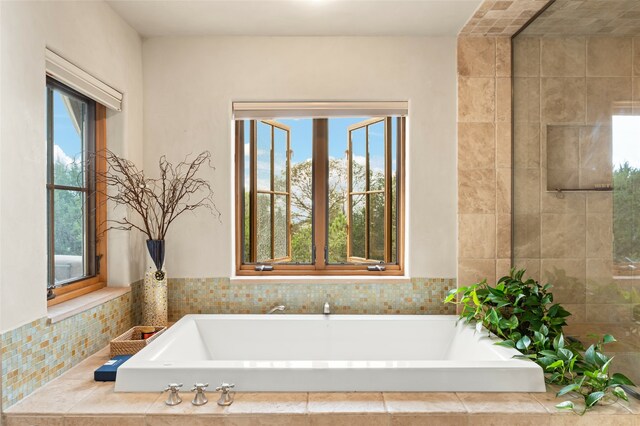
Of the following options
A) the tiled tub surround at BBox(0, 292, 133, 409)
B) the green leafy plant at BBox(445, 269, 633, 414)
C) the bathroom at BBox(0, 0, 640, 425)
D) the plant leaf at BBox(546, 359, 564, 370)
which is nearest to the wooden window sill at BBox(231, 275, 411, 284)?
the bathroom at BBox(0, 0, 640, 425)

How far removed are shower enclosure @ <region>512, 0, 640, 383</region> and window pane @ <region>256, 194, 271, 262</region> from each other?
159cm

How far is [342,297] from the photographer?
2.53m

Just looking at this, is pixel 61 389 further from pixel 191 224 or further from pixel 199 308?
pixel 191 224

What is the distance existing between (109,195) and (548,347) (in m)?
2.39

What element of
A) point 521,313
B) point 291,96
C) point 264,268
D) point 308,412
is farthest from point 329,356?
point 291,96

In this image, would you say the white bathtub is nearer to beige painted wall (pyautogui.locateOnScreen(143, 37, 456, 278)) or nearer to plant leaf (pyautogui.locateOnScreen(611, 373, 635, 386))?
plant leaf (pyautogui.locateOnScreen(611, 373, 635, 386))

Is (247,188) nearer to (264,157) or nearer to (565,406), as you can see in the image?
(264,157)

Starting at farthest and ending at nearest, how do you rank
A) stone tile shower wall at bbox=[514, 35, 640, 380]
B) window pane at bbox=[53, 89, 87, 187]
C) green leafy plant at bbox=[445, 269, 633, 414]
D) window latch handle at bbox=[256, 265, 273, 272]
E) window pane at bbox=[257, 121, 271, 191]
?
window pane at bbox=[257, 121, 271, 191]
window latch handle at bbox=[256, 265, 273, 272]
window pane at bbox=[53, 89, 87, 187]
stone tile shower wall at bbox=[514, 35, 640, 380]
green leafy plant at bbox=[445, 269, 633, 414]

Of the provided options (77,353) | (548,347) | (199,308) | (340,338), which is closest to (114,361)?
(77,353)

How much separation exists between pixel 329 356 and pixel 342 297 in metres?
0.36

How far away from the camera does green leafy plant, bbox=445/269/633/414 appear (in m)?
1.52

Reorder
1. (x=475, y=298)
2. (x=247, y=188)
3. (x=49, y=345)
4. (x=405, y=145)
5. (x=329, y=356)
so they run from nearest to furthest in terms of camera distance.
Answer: (x=49, y=345) → (x=475, y=298) → (x=329, y=356) → (x=405, y=145) → (x=247, y=188)

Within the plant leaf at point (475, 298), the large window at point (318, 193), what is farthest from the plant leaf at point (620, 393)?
the large window at point (318, 193)

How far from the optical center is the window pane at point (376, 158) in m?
2.75
